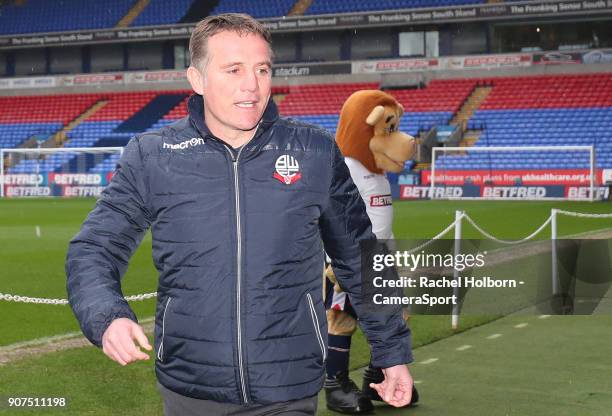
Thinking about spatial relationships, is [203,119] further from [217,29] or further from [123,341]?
[123,341]

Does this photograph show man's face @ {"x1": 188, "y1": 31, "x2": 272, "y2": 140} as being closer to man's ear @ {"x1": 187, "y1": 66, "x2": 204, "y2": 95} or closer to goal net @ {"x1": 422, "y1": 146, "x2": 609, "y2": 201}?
man's ear @ {"x1": 187, "y1": 66, "x2": 204, "y2": 95}

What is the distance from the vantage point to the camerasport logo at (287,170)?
→ 266 cm

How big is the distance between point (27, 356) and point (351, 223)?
201 inches

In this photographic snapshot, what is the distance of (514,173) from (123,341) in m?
29.9

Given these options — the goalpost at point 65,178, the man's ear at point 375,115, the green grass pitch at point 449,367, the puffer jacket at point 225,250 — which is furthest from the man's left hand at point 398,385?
the goalpost at point 65,178

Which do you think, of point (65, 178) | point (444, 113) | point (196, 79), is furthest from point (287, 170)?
point (444, 113)

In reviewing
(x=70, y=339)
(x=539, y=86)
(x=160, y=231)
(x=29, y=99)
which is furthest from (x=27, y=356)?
(x=29, y=99)

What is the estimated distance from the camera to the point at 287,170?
8.77 feet

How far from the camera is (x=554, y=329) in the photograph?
8.73 m

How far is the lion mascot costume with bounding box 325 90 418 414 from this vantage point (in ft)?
18.6

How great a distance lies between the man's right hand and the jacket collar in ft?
1.99

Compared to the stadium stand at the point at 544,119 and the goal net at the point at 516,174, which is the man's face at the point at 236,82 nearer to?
the goal net at the point at 516,174

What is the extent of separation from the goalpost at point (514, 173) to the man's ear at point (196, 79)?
27.4 m

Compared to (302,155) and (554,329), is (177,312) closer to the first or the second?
(302,155)
